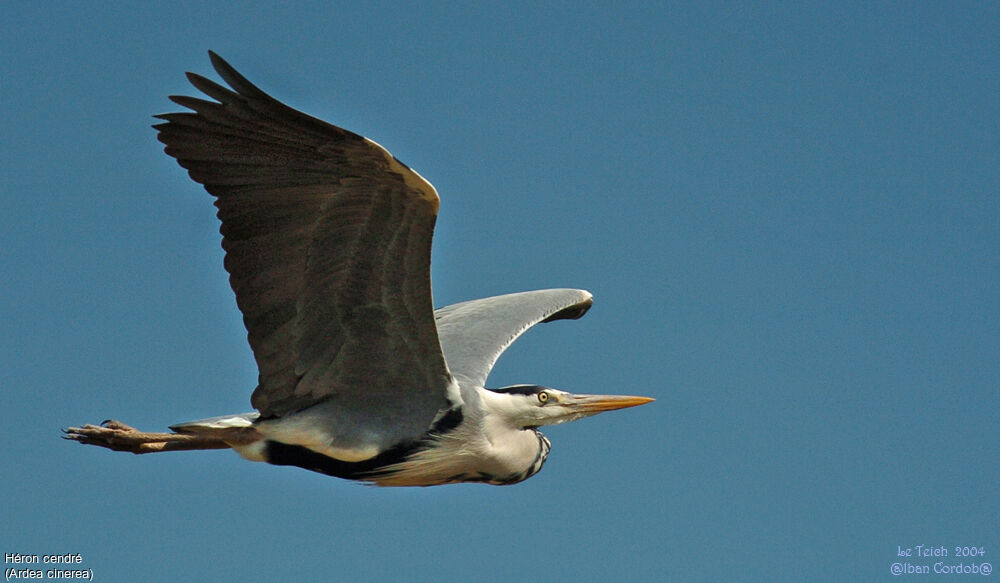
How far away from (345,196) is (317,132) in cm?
40

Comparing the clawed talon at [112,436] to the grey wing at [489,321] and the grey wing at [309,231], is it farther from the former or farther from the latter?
the grey wing at [489,321]

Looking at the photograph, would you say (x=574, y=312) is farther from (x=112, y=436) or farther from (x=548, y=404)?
(x=112, y=436)

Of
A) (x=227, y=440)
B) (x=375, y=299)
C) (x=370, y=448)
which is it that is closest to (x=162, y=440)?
(x=227, y=440)

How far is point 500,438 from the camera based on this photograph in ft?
28.9

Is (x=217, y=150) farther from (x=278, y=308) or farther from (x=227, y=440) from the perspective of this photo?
(x=227, y=440)

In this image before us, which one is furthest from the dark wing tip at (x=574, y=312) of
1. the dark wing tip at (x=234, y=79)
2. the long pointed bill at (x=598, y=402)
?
the dark wing tip at (x=234, y=79)

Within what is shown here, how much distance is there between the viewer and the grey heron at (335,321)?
23.3 ft

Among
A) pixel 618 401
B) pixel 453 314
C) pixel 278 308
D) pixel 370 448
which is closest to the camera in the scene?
pixel 278 308

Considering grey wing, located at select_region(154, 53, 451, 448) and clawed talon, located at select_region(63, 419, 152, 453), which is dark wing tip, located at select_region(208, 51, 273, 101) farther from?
clawed talon, located at select_region(63, 419, 152, 453)

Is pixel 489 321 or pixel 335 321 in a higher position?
pixel 489 321

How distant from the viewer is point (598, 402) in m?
9.46

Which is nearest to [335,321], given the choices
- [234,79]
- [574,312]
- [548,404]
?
[234,79]

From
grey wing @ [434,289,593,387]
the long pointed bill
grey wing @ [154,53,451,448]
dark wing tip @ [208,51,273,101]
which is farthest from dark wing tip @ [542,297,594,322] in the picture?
dark wing tip @ [208,51,273,101]

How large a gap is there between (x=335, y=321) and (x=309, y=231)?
2.30 ft
